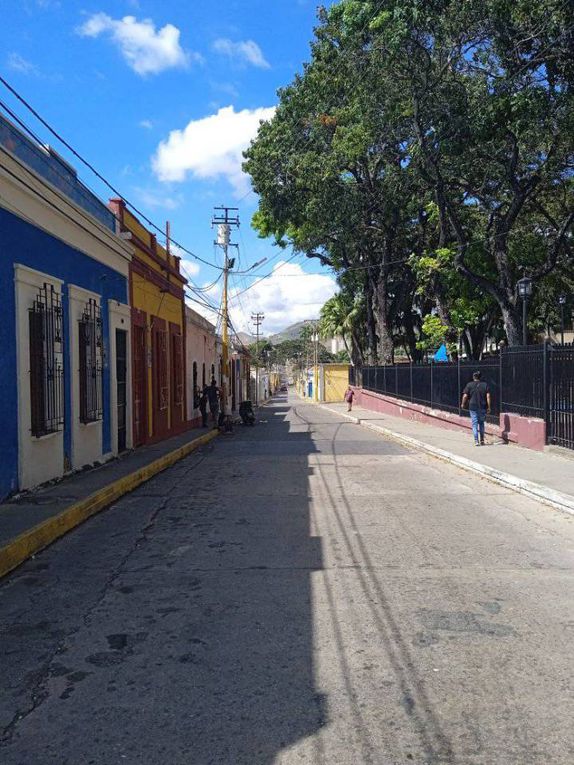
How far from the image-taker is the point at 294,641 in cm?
443

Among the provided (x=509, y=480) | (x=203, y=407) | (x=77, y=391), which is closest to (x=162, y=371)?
(x=203, y=407)

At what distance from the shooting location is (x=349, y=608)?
5.06 meters

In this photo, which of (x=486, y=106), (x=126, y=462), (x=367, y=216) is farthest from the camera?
(x=367, y=216)

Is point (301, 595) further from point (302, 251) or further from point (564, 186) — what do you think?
point (302, 251)

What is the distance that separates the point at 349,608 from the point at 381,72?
17.1 metres

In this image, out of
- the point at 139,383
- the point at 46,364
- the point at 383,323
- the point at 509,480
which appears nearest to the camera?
the point at 46,364

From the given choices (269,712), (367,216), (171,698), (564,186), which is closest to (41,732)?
(171,698)

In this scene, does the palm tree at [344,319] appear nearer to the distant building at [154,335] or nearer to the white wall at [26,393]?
the distant building at [154,335]

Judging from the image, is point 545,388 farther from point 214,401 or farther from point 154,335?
point 214,401

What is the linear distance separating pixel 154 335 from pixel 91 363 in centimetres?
639

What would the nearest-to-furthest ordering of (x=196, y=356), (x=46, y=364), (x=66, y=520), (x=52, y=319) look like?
1. (x=66, y=520)
2. (x=46, y=364)
3. (x=52, y=319)
4. (x=196, y=356)

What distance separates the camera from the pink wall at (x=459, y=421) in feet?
46.6

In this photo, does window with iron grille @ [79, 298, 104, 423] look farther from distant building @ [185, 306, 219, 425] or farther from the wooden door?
distant building @ [185, 306, 219, 425]

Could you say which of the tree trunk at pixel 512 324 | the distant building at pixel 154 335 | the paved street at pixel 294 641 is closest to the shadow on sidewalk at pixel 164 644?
the paved street at pixel 294 641
